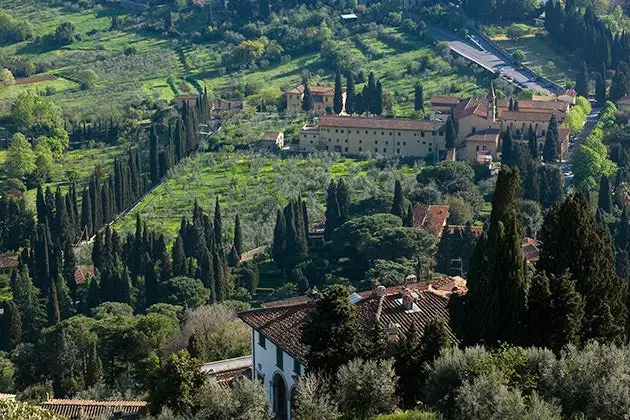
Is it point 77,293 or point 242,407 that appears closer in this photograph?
point 242,407

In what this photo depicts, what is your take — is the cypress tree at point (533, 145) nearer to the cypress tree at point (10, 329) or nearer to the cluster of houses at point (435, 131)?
the cluster of houses at point (435, 131)

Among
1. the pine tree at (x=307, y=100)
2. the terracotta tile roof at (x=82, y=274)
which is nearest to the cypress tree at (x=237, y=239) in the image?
the terracotta tile roof at (x=82, y=274)

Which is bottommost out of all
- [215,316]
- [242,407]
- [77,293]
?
[77,293]

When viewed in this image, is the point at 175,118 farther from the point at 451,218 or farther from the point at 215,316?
the point at 215,316

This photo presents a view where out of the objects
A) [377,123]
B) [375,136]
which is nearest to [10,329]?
[375,136]

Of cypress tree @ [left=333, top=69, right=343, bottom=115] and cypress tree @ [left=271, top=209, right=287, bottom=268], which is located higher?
cypress tree @ [left=333, top=69, right=343, bottom=115]

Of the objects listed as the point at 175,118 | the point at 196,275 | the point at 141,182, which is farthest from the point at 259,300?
the point at 175,118

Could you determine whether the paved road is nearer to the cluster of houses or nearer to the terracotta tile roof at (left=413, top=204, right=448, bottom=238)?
the cluster of houses

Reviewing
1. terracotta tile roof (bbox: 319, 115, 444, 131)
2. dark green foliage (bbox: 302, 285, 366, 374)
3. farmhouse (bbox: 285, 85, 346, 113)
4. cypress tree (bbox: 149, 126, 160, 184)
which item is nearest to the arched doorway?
dark green foliage (bbox: 302, 285, 366, 374)
